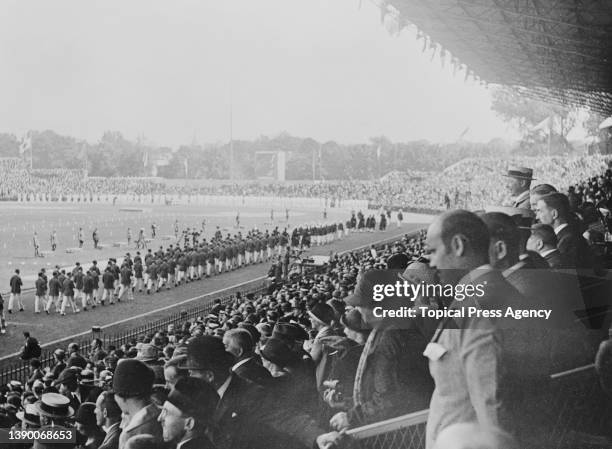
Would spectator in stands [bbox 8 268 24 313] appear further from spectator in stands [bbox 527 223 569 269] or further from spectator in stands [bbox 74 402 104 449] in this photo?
spectator in stands [bbox 527 223 569 269]

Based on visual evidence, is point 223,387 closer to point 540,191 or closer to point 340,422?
point 340,422

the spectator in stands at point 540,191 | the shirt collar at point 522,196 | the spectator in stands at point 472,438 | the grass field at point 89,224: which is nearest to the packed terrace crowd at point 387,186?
the grass field at point 89,224

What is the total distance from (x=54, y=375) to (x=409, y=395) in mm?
5490

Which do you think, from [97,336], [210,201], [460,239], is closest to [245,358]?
[460,239]

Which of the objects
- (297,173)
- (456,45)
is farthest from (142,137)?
(456,45)

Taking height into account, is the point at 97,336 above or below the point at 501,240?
below

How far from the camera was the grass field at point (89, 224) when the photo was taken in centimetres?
3122

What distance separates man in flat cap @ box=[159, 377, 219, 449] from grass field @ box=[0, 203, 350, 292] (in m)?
21.5

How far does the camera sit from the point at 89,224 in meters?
48.5

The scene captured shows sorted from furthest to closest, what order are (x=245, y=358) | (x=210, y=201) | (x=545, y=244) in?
(x=210, y=201) → (x=545, y=244) → (x=245, y=358)

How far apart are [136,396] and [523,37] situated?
19949 millimetres

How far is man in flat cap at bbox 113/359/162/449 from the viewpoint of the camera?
4.18 metres

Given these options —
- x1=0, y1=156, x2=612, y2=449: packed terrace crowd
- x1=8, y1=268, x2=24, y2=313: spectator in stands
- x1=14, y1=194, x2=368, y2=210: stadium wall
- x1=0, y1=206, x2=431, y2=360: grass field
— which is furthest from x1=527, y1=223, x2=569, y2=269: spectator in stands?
x1=14, y1=194, x2=368, y2=210: stadium wall

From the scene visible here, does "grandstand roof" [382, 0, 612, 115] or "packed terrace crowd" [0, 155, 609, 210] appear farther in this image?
"packed terrace crowd" [0, 155, 609, 210]
